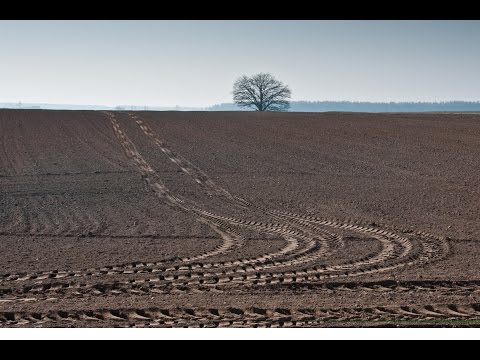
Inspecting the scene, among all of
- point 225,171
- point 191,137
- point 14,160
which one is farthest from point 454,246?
point 191,137

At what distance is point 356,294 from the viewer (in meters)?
9.26
